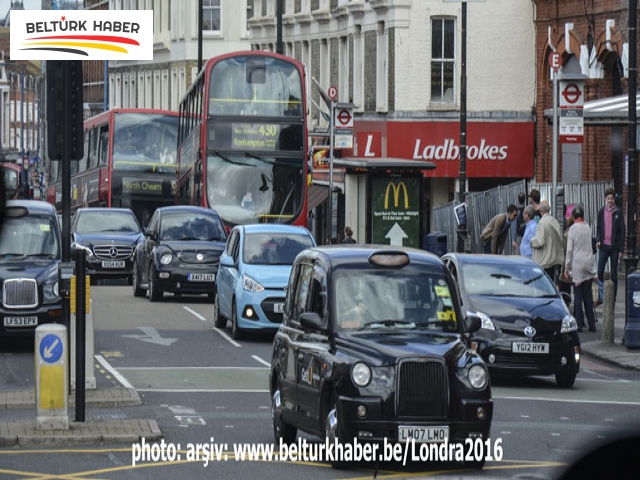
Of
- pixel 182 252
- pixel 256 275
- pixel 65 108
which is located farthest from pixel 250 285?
pixel 65 108

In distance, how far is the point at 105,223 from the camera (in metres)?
38.0

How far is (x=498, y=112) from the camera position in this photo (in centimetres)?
5044

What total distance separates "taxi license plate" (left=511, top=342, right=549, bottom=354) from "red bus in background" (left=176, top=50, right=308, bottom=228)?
19.0 meters

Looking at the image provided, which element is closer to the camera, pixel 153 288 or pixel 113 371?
pixel 113 371

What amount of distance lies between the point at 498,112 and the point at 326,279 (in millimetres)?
39521

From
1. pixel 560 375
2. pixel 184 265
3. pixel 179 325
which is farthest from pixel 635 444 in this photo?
pixel 184 265

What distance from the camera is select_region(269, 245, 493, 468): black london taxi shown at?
406 inches

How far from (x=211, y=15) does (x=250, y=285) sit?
62.3m

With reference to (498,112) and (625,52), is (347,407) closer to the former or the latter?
(625,52)

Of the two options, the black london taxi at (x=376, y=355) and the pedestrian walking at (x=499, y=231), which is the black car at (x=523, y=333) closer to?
the black london taxi at (x=376, y=355)

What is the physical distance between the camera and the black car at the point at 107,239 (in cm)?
3694

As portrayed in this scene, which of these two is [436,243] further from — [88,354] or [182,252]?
[88,354]

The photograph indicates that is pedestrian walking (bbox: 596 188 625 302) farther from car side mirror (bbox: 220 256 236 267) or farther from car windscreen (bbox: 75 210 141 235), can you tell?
car windscreen (bbox: 75 210 141 235)

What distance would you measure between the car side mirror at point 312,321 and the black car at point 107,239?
25.4 m
